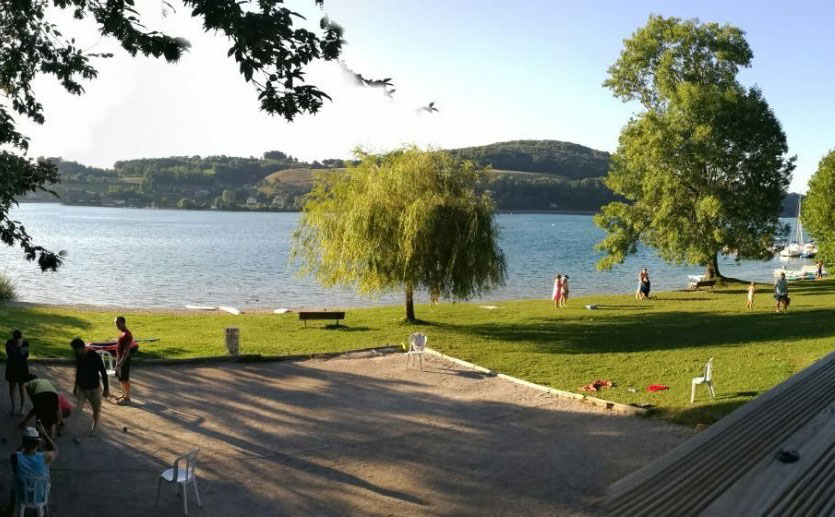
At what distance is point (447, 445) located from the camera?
37.7 ft

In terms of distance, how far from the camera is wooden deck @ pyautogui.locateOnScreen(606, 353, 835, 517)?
10.0ft

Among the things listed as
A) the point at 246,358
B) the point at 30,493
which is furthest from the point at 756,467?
the point at 246,358

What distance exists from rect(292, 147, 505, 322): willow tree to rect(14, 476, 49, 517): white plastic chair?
1634 centimetres

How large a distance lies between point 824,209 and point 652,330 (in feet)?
61.0

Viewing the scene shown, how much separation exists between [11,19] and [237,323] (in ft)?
51.9

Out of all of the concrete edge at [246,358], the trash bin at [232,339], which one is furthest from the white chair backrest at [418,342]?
the trash bin at [232,339]

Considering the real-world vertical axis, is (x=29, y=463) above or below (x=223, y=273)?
above

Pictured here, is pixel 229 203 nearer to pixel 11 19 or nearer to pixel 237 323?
pixel 237 323

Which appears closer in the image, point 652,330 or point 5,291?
point 652,330

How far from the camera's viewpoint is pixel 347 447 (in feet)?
37.3

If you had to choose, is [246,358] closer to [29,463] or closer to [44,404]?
[44,404]

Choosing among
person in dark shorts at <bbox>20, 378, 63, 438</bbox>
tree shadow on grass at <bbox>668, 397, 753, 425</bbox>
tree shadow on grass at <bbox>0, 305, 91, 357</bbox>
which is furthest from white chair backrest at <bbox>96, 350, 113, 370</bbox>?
tree shadow on grass at <bbox>668, 397, 753, 425</bbox>

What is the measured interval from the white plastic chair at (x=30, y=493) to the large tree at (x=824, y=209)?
37302 millimetres

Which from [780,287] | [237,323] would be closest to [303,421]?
[237,323]
